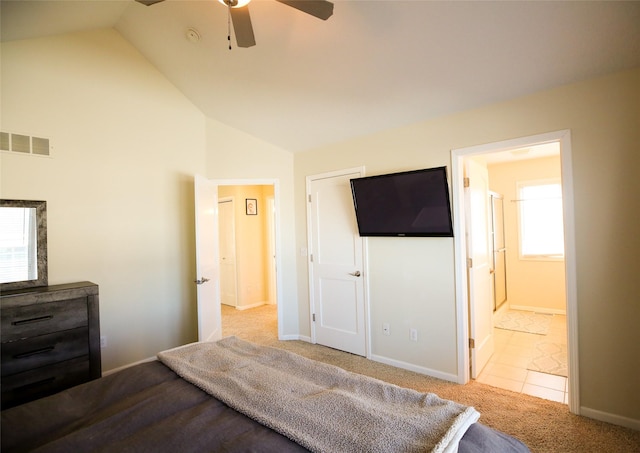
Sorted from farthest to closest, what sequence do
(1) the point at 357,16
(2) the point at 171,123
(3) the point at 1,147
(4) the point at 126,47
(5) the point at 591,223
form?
(2) the point at 171,123 → (4) the point at 126,47 → (3) the point at 1,147 → (5) the point at 591,223 → (1) the point at 357,16

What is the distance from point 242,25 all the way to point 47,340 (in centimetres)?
251

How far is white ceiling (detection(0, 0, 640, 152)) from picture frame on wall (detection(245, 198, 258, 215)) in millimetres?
2350

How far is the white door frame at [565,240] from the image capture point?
2.23 m

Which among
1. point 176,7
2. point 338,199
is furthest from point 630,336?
point 176,7

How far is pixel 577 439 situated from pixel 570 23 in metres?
2.52

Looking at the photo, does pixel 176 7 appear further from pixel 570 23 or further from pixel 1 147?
pixel 570 23

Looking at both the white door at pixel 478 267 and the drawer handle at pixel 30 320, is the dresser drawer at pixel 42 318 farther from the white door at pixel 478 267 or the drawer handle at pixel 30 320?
the white door at pixel 478 267

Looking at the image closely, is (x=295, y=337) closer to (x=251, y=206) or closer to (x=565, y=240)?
(x=251, y=206)

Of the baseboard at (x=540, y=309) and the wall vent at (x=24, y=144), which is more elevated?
the wall vent at (x=24, y=144)

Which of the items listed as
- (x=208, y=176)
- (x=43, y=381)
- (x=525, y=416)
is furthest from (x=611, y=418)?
(x=208, y=176)

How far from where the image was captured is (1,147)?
2412mm

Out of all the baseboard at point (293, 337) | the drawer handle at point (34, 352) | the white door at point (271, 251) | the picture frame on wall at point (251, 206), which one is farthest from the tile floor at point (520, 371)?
the picture frame on wall at point (251, 206)

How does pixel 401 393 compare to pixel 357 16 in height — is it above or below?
below

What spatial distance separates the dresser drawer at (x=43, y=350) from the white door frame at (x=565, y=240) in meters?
3.08
